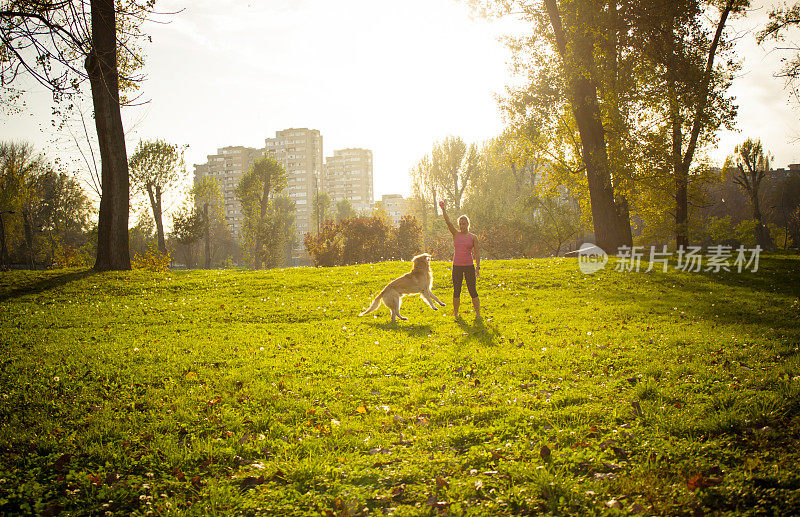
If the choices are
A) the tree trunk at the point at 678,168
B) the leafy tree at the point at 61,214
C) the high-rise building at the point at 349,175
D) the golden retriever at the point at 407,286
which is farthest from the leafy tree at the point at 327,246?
the high-rise building at the point at 349,175

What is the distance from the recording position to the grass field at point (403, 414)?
4.67 m

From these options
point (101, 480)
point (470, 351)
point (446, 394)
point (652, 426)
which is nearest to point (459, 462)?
point (446, 394)

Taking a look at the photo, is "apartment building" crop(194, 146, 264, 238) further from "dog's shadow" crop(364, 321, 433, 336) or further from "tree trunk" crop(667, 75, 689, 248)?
"dog's shadow" crop(364, 321, 433, 336)

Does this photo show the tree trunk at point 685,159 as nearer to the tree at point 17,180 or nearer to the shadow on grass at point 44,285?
the shadow on grass at point 44,285

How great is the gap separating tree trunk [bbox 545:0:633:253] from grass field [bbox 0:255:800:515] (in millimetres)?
11514

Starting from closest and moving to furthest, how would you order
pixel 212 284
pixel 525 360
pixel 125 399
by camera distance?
pixel 125 399 → pixel 525 360 → pixel 212 284

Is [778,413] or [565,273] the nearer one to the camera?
[778,413]

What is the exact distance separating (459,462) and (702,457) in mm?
2712

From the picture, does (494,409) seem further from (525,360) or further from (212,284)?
(212,284)

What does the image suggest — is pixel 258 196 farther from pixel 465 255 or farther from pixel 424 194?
pixel 465 255

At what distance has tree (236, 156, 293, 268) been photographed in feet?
201

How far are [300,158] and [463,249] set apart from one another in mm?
153689

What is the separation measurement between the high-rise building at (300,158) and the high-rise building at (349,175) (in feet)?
45.7

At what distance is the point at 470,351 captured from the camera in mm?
10008
